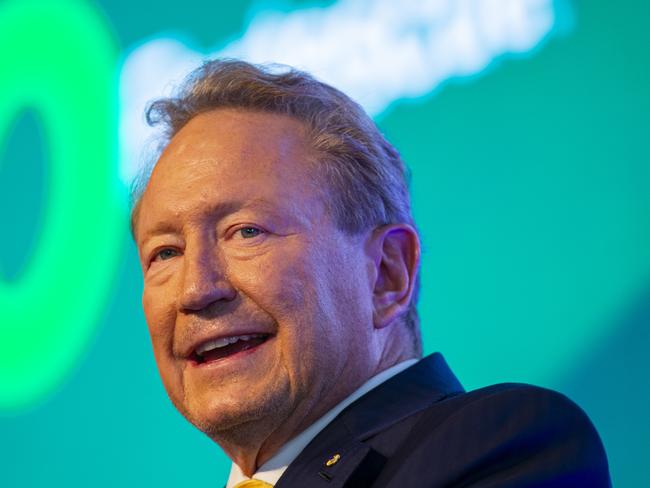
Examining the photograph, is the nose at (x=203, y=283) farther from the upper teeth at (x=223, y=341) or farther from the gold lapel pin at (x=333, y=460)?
the gold lapel pin at (x=333, y=460)

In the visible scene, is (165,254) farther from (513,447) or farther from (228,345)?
(513,447)

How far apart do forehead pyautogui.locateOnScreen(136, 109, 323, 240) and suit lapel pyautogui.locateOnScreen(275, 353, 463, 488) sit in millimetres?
376

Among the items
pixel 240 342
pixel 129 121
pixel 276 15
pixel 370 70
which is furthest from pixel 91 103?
pixel 240 342

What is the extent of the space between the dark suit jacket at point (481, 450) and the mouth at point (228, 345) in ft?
0.75

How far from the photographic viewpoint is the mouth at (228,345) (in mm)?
1921

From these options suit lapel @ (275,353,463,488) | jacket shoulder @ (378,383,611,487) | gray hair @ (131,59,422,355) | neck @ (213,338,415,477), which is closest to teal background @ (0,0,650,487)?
gray hair @ (131,59,422,355)

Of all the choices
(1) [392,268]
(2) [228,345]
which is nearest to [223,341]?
(2) [228,345]

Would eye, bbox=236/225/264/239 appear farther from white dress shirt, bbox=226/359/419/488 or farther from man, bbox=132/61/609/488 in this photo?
white dress shirt, bbox=226/359/419/488

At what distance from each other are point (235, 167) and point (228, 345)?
1.07ft

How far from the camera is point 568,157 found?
2381 mm

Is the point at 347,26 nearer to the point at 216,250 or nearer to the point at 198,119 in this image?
the point at 198,119

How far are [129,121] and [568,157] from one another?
113cm

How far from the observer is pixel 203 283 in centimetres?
190

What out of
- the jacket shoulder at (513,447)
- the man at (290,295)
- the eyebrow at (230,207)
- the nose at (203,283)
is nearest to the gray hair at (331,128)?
the man at (290,295)
